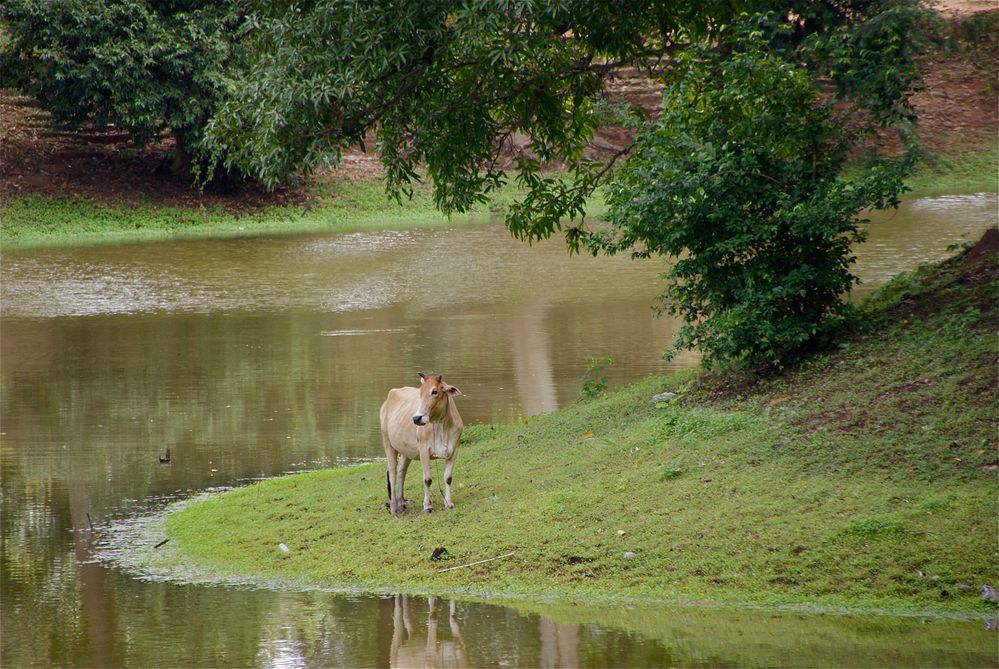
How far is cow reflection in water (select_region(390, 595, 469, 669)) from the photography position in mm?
7691

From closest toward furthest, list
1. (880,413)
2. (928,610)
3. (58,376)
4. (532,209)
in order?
(928,610)
(880,413)
(532,209)
(58,376)

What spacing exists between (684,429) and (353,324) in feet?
45.8

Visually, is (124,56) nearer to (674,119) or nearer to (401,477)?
(674,119)

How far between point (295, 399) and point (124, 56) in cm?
2348

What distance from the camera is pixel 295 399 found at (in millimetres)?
18219

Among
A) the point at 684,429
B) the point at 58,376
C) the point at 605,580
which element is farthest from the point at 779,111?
the point at 58,376

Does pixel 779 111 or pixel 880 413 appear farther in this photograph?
pixel 779 111

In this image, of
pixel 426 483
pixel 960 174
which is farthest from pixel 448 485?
pixel 960 174

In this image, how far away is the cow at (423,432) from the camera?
34.4 feet

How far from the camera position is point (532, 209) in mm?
14609

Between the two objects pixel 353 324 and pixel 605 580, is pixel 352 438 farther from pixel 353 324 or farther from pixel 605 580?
pixel 353 324

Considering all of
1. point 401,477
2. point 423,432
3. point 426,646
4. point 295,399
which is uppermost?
point 423,432

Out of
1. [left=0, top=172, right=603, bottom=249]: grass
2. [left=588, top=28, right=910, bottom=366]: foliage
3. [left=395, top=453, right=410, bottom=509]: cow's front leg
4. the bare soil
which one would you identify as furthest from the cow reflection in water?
the bare soil

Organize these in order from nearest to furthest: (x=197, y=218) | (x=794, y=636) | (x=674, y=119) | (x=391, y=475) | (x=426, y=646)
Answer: (x=794, y=636) → (x=426, y=646) → (x=391, y=475) → (x=674, y=119) → (x=197, y=218)
